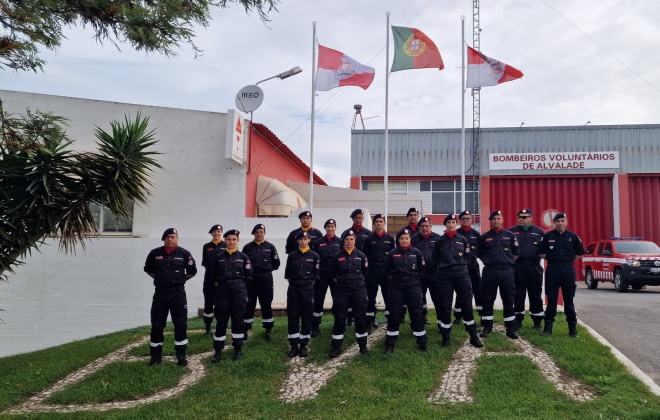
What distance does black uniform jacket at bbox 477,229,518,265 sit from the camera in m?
8.18

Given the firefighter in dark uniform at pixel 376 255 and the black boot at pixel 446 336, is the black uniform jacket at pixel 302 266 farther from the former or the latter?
the black boot at pixel 446 336

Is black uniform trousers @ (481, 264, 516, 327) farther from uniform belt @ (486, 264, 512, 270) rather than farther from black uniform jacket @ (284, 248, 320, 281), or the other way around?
black uniform jacket @ (284, 248, 320, 281)

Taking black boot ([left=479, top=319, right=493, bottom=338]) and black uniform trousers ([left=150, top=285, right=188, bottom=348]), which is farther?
black boot ([left=479, top=319, right=493, bottom=338])

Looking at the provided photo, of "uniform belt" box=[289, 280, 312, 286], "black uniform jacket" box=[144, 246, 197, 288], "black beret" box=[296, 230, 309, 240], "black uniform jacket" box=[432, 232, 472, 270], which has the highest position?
"black beret" box=[296, 230, 309, 240]

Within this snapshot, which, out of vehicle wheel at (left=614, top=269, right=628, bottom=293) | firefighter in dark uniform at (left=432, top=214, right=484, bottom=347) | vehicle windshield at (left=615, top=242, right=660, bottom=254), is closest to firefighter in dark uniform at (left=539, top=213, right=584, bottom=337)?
firefighter in dark uniform at (left=432, top=214, right=484, bottom=347)

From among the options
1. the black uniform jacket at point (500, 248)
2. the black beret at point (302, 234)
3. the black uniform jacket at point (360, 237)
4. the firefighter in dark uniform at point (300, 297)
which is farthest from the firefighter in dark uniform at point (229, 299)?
the black uniform jacket at point (500, 248)

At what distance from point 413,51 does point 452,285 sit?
7.08 meters

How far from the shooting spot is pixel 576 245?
27.6ft

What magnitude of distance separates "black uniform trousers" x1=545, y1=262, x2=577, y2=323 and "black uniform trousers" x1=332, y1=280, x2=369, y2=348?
9.89 feet

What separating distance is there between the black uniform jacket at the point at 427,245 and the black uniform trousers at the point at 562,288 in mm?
1930

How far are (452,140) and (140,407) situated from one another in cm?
2172

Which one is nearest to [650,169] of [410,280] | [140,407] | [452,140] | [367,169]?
[452,140]

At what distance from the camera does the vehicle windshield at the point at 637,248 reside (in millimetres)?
16500

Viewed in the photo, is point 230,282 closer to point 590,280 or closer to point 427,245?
point 427,245
